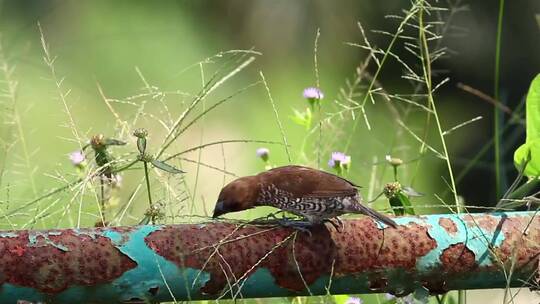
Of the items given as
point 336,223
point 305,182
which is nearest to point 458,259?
point 336,223

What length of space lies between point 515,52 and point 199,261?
13.6 feet

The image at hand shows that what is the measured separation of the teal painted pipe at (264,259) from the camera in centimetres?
150

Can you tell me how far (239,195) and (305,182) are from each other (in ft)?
0.39

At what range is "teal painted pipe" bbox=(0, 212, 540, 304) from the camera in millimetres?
1505

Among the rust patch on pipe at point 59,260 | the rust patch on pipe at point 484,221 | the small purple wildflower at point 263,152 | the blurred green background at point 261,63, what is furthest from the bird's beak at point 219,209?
the blurred green background at point 261,63

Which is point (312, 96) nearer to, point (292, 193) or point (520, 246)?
point (292, 193)

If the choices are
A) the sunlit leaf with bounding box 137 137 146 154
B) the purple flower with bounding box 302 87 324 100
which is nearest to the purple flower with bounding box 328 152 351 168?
the purple flower with bounding box 302 87 324 100

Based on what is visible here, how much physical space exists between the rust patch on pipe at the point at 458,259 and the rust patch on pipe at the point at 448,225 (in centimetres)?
2

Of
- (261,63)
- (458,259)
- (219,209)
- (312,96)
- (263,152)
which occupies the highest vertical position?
(261,63)

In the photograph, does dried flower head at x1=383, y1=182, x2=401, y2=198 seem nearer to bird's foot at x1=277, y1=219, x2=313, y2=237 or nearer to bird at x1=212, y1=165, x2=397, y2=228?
bird at x1=212, y1=165, x2=397, y2=228

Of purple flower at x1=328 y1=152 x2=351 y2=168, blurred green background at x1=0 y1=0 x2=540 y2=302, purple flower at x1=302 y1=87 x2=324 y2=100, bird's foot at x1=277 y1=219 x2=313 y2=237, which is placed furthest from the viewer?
blurred green background at x1=0 y1=0 x2=540 y2=302

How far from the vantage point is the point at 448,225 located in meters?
1.66

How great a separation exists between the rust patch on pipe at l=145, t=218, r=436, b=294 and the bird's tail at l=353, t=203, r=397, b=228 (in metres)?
0.01

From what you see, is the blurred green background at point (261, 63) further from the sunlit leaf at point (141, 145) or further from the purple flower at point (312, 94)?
the sunlit leaf at point (141, 145)
